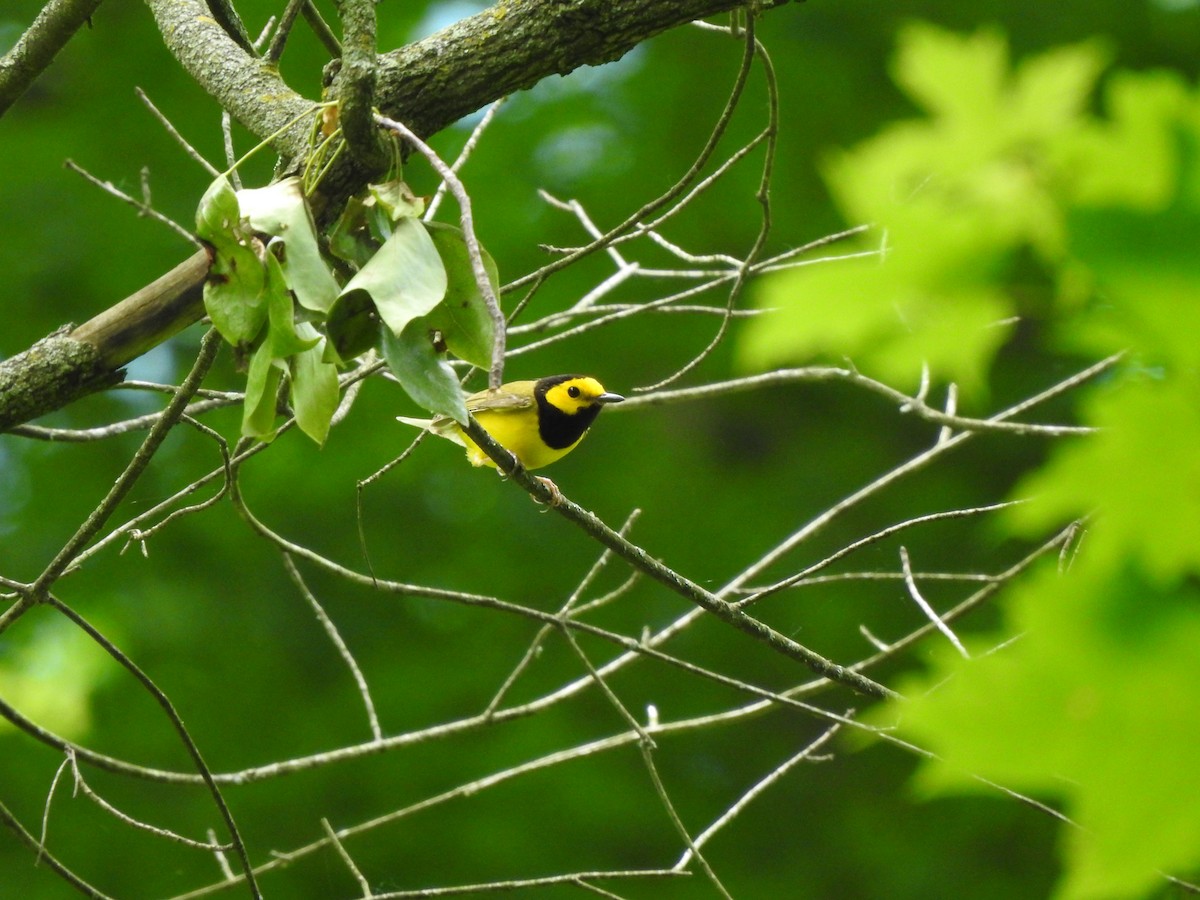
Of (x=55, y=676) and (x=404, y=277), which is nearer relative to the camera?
(x=404, y=277)

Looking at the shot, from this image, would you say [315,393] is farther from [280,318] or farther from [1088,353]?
[1088,353]

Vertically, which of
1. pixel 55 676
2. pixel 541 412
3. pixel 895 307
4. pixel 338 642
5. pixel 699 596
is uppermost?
pixel 895 307

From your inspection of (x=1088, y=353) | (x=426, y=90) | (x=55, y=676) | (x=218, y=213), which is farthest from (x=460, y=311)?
(x=55, y=676)

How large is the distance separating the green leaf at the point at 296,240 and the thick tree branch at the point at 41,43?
0.99 meters

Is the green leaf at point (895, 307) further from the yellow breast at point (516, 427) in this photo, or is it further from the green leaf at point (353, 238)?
the yellow breast at point (516, 427)

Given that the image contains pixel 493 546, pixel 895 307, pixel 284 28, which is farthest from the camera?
pixel 493 546

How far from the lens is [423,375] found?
199 centimetres

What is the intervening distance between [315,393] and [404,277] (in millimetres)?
240

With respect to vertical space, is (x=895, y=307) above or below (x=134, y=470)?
above

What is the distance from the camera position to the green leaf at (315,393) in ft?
6.69

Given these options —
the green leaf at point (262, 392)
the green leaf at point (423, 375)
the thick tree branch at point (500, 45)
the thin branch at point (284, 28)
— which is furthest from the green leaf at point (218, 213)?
the thin branch at point (284, 28)

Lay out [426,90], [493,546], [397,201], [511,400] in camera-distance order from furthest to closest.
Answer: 1. [493,546]
2. [511,400]
3. [426,90]
4. [397,201]

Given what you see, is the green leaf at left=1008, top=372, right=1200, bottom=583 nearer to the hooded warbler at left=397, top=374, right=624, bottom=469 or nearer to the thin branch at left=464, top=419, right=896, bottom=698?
the thin branch at left=464, top=419, right=896, bottom=698

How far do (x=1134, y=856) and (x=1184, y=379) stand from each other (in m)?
0.30
